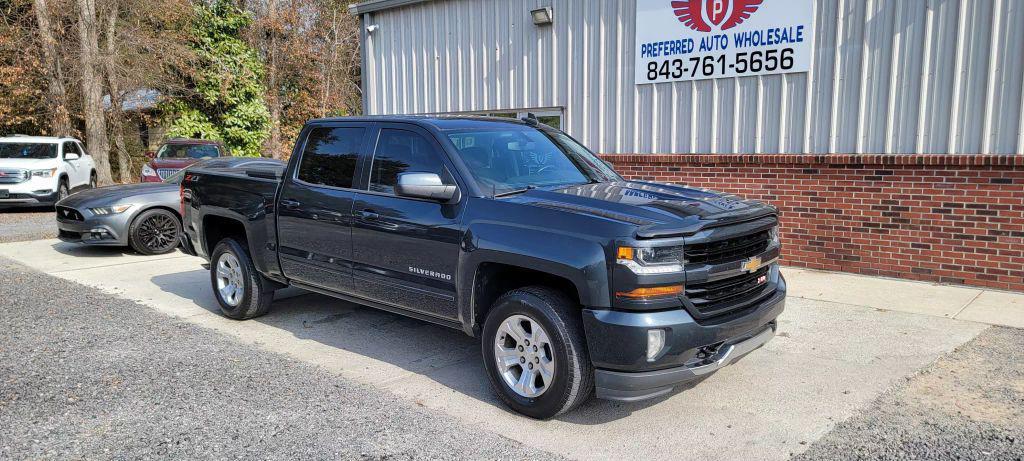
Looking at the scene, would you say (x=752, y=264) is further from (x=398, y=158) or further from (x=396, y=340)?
(x=396, y=340)

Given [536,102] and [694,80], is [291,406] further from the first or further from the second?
[536,102]

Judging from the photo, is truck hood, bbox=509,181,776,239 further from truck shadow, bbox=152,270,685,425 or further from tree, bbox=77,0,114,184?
tree, bbox=77,0,114,184

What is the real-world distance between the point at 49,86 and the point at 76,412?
2065 centimetres

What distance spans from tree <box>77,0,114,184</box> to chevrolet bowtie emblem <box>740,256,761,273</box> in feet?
68.0

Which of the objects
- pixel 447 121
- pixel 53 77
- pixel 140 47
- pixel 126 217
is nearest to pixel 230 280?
pixel 447 121

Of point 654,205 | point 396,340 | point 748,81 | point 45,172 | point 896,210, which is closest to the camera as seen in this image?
point 654,205

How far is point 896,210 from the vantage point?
8.05m

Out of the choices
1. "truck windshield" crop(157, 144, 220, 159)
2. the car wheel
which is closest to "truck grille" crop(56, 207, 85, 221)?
the car wheel

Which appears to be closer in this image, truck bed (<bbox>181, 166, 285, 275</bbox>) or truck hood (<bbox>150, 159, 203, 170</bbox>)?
truck bed (<bbox>181, 166, 285, 275</bbox>)

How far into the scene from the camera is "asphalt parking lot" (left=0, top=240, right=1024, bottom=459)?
3.98m

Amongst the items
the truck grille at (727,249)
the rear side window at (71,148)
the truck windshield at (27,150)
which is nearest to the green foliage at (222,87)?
the rear side window at (71,148)

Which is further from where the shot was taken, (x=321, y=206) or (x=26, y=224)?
(x=26, y=224)

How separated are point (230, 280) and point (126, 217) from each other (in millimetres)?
4523

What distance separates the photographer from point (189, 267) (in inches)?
379
